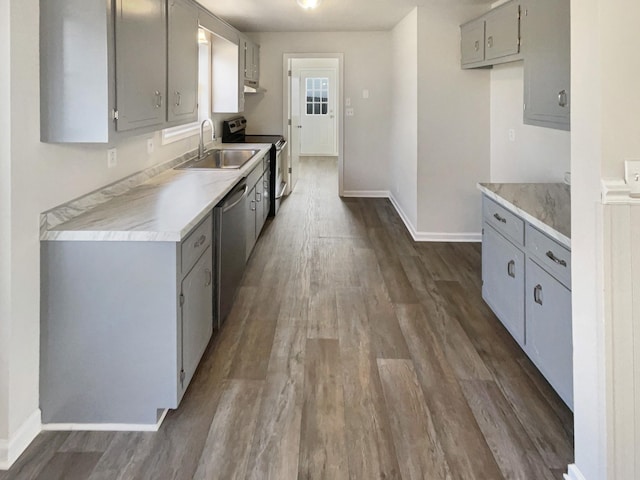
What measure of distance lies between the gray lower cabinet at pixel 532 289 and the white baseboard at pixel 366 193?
14.5 feet

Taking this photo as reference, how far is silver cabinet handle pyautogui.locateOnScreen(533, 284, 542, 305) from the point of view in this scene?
262 cm

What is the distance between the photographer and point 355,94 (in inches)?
303

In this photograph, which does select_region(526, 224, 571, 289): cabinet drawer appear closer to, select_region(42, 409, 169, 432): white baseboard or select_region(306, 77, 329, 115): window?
select_region(42, 409, 169, 432): white baseboard

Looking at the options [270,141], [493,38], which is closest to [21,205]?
[493,38]

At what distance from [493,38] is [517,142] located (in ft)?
3.01

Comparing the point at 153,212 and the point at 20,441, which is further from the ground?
the point at 153,212

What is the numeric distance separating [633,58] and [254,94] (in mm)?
6661

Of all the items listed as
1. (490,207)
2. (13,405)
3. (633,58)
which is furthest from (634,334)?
(13,405)

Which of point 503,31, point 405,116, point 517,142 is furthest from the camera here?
point 405,116

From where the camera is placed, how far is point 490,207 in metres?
3.39

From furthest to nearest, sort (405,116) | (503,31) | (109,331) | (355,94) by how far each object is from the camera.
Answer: (355,94), (405,116), (503,31), (109,331)

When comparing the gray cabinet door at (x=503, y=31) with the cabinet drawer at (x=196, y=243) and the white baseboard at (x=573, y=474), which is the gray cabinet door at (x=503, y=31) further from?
the white baseboard at (x=573, y=474)

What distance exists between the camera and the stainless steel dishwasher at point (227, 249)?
125 inches

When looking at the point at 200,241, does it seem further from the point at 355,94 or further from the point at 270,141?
the point at 355,94
